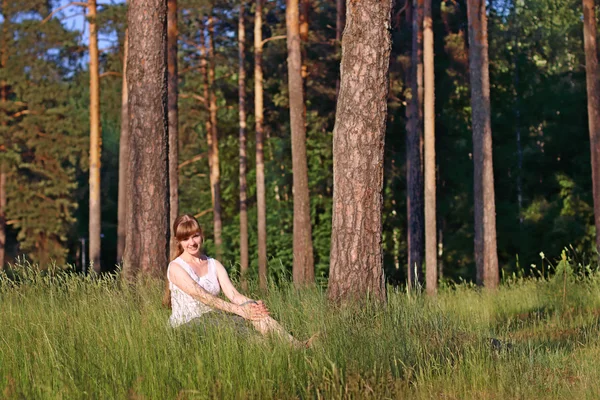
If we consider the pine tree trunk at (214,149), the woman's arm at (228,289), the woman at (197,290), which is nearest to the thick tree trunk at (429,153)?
the woman's arm at (228,289)

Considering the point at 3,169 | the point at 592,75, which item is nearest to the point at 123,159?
the point at 3,169

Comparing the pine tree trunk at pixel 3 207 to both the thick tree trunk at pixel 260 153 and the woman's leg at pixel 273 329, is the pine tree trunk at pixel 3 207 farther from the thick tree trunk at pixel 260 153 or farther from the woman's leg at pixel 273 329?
the woman's leg at pixel 273 329

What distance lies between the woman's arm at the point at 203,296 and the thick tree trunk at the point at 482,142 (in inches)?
584

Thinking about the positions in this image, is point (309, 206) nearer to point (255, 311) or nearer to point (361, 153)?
point (361, 153)

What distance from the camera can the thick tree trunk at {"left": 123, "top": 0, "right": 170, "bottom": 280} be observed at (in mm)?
13422

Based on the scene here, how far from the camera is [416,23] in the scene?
30.0 meters

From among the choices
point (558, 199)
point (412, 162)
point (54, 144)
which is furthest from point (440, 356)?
point (54, 144)

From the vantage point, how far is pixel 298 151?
24.5 m

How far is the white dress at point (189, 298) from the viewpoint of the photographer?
9094 mm

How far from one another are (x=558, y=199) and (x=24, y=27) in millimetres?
22227

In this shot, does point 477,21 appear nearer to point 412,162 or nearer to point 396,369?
point 412,162

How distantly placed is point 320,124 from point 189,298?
2715 cm

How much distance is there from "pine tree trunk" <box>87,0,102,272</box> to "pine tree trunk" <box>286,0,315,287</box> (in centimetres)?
961

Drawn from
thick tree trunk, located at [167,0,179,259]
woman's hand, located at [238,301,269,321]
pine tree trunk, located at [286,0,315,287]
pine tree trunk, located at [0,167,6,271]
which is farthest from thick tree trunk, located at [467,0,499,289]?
pine tree trunk, located at [0,167,6,271]
